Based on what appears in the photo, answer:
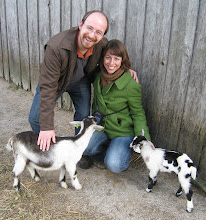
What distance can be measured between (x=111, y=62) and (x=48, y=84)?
86cm

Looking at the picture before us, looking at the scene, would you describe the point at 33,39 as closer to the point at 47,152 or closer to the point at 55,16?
the point at 55,16

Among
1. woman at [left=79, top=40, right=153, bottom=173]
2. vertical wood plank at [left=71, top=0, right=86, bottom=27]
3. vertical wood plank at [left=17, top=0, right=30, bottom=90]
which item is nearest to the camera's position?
woman at [left=79, top=40, right=153, bottom=173]

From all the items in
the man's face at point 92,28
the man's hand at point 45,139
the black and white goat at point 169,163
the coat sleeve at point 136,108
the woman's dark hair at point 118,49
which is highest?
the man's face at point 92,28

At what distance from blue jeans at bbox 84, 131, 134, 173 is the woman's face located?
96 cm

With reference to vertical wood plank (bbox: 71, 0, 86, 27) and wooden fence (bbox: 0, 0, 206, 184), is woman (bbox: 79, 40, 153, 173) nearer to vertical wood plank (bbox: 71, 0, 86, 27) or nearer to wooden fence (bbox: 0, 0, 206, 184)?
wooden fence (bbox: 0, 0, 206, 184)

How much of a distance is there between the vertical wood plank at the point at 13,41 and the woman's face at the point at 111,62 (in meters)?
3.80

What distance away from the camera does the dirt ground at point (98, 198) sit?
2.75 meters

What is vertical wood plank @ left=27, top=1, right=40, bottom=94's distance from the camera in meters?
5.52

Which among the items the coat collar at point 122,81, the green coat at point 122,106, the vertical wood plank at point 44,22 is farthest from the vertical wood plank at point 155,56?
the vertical wood plank at point 44,22

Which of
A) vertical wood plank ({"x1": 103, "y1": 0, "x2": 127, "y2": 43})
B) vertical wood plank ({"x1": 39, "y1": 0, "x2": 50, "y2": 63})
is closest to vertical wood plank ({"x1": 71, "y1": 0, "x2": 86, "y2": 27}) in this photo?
vertical wood plank ({"x1": 103, "y1": 0, "x2": 127, "y2": 43})

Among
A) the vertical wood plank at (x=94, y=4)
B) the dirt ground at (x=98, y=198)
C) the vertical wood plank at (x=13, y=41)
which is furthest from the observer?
the vertical wood plank at (x=13, y=41)

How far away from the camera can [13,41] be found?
6.30 m

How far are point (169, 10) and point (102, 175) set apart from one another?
238 centimetres

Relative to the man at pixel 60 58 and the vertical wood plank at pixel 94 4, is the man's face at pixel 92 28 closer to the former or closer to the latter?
the man at pixel 60 58
